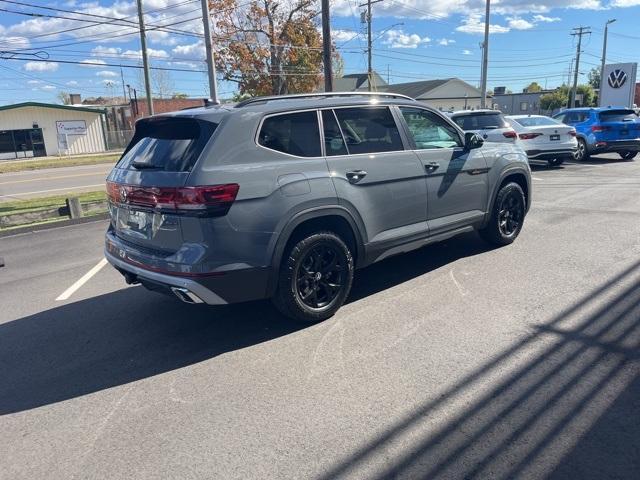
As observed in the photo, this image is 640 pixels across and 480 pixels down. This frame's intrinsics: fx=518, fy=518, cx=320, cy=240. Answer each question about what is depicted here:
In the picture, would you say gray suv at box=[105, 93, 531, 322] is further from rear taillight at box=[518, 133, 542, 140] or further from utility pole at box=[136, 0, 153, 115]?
utility pole at box=[136, 0, 153, 115]

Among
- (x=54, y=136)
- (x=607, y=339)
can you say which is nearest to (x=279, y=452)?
(x=607, y=339)

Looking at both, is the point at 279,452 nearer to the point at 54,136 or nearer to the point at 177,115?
the point at 177,115

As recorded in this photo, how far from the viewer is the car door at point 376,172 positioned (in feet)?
14.9

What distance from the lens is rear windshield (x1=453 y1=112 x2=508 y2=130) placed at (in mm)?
13422

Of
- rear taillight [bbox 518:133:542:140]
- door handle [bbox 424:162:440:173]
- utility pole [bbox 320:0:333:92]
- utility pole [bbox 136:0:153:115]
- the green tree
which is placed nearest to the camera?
door handle [bbox 424:162:440:173]

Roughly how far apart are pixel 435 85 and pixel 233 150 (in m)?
68.7

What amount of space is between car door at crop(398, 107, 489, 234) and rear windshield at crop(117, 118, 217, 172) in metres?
2.21

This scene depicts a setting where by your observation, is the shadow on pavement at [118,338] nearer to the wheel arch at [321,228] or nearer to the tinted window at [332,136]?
the wheel arch at [321,228]

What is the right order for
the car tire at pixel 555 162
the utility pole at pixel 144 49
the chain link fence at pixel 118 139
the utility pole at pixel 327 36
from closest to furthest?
1. the car tire at pixel 555 162
2. the utility pole at pixel 327 36
3. the utility pole at pixel 144 49
4. the chain link fence at pixel 118 139

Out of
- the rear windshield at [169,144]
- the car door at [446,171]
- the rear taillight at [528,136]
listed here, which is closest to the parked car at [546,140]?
the rear taillight at [528,136]

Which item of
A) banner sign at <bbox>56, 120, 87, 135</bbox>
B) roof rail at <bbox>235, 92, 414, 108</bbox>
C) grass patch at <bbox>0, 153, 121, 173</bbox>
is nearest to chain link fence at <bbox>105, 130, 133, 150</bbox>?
banner sign at <bbox>56, 120, 87, 135</bbox>

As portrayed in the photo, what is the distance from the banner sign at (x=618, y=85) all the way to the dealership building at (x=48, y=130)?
3939 cm

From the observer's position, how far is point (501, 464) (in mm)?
2635

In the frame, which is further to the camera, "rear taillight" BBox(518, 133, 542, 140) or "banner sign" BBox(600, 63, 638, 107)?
"banner sign" BBox(600, 63, 638, 107)
